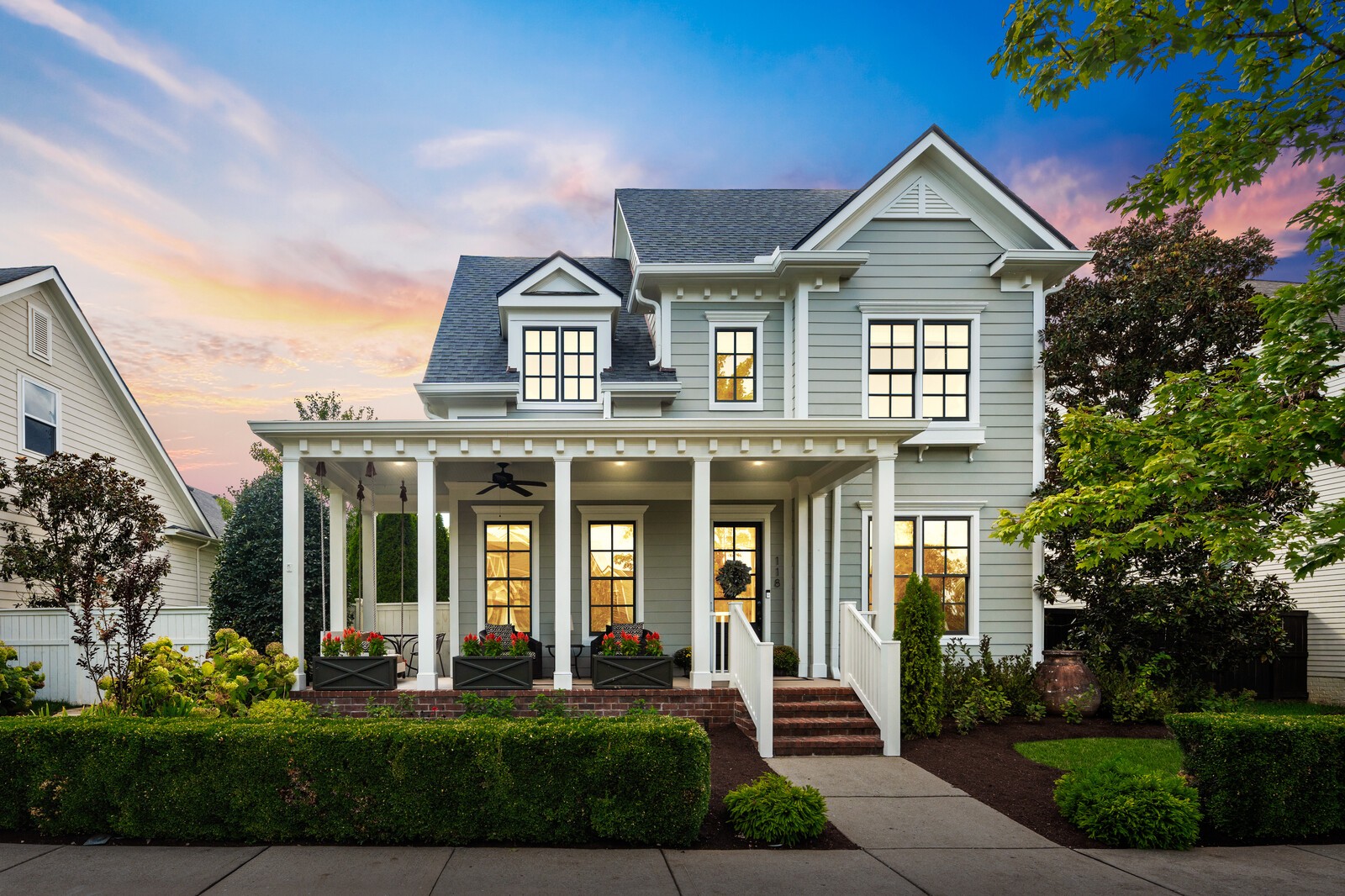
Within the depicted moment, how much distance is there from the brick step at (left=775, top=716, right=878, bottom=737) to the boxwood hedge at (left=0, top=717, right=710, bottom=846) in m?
3.78

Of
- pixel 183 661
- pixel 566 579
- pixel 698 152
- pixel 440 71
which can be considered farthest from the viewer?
pixel 698 152

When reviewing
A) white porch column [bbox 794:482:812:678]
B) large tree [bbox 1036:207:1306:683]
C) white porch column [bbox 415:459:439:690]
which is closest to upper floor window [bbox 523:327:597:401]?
white porch column [bbox 415:459:439:690]

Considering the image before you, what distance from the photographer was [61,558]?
11359 millimetres

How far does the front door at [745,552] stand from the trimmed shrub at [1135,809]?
6.48 meters

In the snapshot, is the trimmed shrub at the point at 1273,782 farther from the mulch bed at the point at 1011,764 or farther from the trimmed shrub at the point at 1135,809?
the mulch bed at the point at 1011,764

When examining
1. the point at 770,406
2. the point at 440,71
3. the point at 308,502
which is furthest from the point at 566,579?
the point at 308,502

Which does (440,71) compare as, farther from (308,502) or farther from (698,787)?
(308,502)

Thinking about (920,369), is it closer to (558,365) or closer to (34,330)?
(558,365)

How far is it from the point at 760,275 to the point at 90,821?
10.2 meters

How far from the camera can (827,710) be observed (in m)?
9.48

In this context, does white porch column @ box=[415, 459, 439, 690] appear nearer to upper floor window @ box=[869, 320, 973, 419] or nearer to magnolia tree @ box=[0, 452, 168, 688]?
magnolia tree @ box=[0, 452, 168, 688]

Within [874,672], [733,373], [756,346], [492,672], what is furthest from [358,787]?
[756,346]

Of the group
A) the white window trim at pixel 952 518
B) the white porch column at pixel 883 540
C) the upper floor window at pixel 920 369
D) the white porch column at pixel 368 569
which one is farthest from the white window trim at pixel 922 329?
the white porch column at pixel 368 569

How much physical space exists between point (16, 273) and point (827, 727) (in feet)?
49.3
